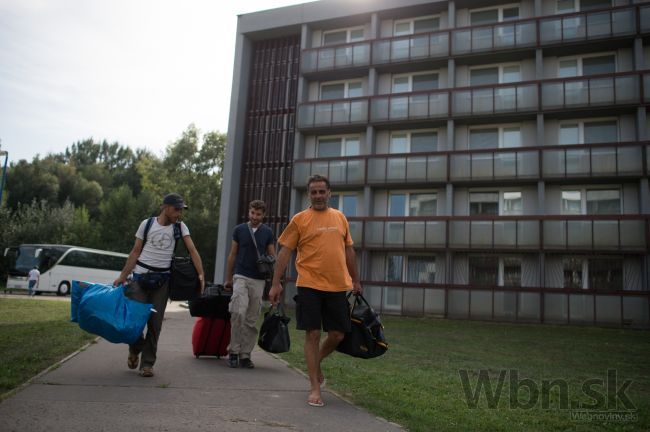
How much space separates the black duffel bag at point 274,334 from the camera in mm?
6293

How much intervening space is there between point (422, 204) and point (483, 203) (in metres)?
2.69

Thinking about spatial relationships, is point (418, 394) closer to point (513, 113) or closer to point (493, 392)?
point (493, 392)

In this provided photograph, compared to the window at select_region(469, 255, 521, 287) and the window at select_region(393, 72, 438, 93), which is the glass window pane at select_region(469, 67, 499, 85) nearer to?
the window at select_region(393, 72, 438, 93)

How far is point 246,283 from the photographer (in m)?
7.28

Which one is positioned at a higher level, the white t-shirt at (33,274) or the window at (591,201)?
the window at (591,201)

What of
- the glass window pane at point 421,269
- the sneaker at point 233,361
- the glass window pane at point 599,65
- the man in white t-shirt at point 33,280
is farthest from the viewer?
the man in white t-shirt at point 33,280

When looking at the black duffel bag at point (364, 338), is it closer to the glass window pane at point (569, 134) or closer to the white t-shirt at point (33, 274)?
the glass window pane at point (569, 134)

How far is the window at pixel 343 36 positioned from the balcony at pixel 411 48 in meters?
2.39

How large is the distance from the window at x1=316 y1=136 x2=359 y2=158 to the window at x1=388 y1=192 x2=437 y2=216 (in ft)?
10.7

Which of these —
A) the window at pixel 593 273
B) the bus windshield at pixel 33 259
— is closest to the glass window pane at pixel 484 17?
the window at pixel 593 273

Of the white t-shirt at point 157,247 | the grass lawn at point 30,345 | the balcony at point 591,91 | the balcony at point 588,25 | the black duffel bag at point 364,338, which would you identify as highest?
the balcony at point 588,25

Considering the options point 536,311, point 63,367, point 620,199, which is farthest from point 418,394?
point 620,199

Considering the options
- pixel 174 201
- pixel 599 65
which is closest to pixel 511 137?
pixel 599 65

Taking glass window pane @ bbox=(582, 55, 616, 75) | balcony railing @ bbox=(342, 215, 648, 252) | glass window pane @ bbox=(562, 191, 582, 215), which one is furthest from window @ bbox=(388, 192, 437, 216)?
glass window pane @ bbox=(582, 55, 616, 75)
